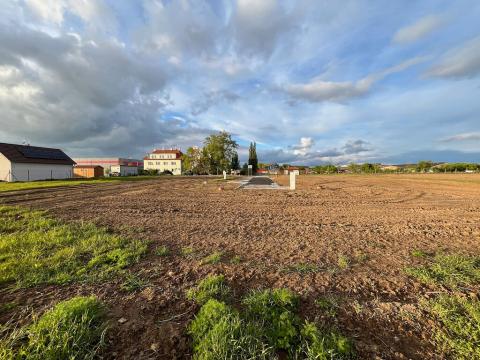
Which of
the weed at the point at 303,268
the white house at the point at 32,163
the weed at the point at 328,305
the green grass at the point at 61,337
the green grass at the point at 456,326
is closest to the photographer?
the green grass at the point at 61,337

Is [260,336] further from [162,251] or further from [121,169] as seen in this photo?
[121,169]

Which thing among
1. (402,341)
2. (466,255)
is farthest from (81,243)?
(466,255)

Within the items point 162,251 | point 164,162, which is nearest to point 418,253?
point 162,251

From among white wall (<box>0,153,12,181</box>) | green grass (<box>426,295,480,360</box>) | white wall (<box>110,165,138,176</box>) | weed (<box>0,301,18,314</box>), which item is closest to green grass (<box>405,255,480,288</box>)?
green grass (<box>426,295,480,360</box>)

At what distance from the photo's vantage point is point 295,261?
431 cm

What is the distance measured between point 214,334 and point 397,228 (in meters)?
6.86

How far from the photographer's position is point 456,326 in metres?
2.57

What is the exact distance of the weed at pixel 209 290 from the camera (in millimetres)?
3012

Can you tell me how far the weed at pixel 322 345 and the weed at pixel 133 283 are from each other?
237 cm

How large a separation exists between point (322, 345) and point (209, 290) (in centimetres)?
161

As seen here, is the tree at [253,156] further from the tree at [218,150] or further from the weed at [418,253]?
the weed at [418,253]

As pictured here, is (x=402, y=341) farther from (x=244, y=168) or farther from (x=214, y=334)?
(x=244, y=168)

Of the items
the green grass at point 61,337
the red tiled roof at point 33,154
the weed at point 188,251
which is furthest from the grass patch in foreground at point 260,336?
the red tiled roof at point 33,154

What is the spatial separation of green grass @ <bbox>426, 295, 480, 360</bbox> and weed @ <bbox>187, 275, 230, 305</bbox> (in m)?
2.47
